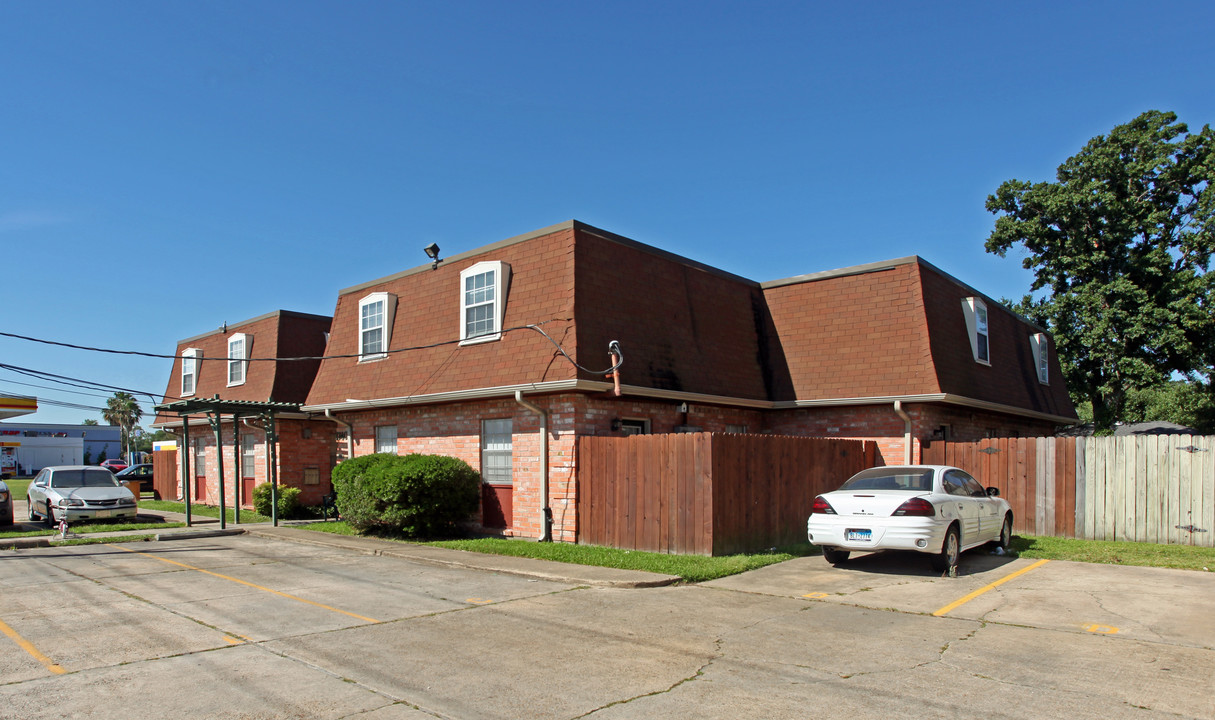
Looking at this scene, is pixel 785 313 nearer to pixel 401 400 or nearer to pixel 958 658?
pixel 401 400

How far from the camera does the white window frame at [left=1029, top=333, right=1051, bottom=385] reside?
76.1 ft

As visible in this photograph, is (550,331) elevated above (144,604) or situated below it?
above

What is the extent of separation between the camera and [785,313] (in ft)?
63.1

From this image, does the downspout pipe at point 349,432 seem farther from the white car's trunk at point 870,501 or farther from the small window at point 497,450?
the white car's trunk at point 870,501

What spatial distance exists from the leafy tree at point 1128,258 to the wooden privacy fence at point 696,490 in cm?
1987

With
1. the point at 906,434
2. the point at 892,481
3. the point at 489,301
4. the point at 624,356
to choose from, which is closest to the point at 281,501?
the point at 489,301

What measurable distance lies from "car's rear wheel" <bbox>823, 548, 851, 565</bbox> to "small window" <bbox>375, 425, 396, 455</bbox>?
10550 millimetres

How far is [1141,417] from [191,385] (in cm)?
5783

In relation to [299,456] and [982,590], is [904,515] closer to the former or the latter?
[982,590]

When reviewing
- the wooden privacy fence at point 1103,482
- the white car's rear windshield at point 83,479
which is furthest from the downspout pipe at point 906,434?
the white car's rear windshield at point 83,479

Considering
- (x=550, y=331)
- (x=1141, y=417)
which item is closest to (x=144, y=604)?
(x=550, y=331)

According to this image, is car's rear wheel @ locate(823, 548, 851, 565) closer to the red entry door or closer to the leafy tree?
the red entry door

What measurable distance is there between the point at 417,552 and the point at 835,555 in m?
7.00

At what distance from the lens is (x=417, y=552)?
13.8m
